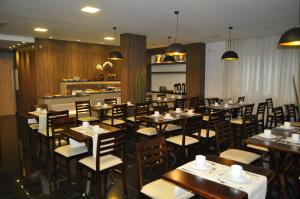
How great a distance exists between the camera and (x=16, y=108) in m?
9.89

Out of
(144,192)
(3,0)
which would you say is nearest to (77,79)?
(3,0)

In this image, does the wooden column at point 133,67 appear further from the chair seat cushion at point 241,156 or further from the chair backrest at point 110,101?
the chair seat cushion at point 241,156

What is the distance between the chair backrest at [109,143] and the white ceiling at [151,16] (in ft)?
7.81

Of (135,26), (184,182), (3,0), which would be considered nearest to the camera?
(184,182)

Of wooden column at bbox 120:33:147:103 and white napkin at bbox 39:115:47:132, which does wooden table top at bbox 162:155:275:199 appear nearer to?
white napkin at bbox 39:115:47:132

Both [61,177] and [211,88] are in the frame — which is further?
[211,88]

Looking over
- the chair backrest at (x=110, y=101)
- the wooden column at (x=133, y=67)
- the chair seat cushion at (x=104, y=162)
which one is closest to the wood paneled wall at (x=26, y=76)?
the chair backrest at (x=110, y=101)

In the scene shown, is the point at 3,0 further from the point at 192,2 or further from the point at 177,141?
the point at 177,141

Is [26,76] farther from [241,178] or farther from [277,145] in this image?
[241,178]

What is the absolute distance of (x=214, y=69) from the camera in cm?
902

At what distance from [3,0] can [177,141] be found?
12.7 ft

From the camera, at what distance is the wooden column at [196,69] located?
29.6ft

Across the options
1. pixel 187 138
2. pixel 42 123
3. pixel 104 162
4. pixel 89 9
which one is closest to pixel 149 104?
pixel 187 138

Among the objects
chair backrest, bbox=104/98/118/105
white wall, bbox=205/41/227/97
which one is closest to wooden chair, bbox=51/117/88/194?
chair backrest, bbox=104/98/118/105
